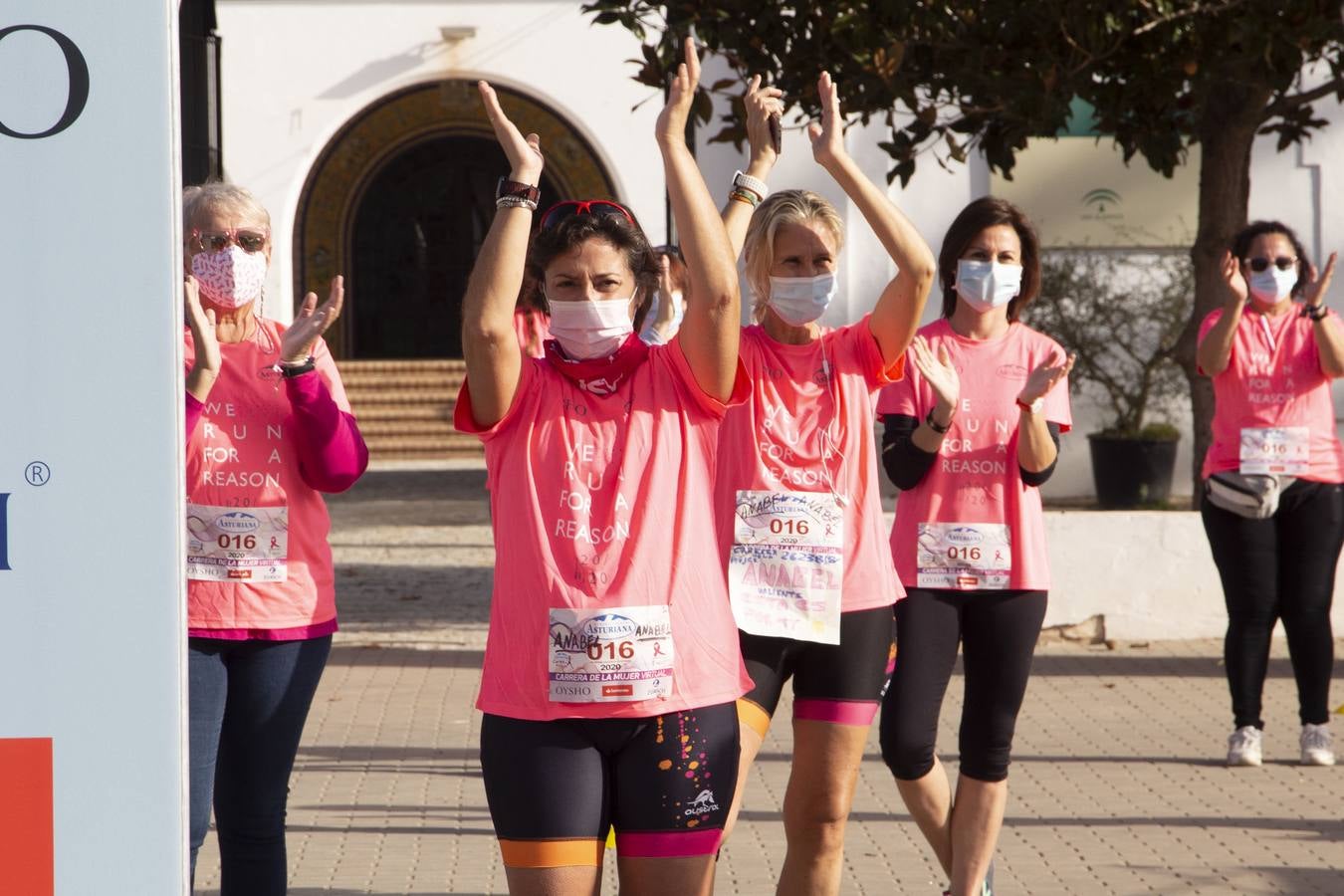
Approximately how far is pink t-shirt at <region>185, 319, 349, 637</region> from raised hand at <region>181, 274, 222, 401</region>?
196 millimetres

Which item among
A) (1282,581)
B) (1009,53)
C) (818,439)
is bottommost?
(1282,581)

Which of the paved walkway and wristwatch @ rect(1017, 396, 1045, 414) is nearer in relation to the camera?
wristwatch @ rect(1017, 396, 1045, 414)

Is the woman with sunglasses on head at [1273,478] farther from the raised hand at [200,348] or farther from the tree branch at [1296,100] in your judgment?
the raised hand at [200,348]

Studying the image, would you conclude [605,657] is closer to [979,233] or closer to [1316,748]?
[979,233]

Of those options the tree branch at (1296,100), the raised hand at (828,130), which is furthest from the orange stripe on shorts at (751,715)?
the tree branch at (1296,100)

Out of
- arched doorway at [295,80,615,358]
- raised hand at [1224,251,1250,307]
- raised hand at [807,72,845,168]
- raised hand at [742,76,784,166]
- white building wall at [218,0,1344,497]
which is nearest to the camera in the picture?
raised hand at [742,76,784,166]

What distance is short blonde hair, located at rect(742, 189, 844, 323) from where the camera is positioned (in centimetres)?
439

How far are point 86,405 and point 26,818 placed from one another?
1.63ft

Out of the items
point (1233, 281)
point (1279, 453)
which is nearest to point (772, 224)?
point (1233, 281)

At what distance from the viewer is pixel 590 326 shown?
132 inches

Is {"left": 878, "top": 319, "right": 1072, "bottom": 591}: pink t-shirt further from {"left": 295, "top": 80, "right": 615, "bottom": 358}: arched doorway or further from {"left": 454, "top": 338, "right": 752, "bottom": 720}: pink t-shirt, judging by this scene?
{"left": 295, "top": 80, "right": 615, "bottom": 358}: arched doorway

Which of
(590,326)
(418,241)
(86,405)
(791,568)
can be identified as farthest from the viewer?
(418,241)

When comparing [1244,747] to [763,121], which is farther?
[1244,747]

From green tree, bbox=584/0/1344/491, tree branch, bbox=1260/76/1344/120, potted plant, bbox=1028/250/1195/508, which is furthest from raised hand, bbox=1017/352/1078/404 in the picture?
potted plant, bbox=1028/250/1195/508
